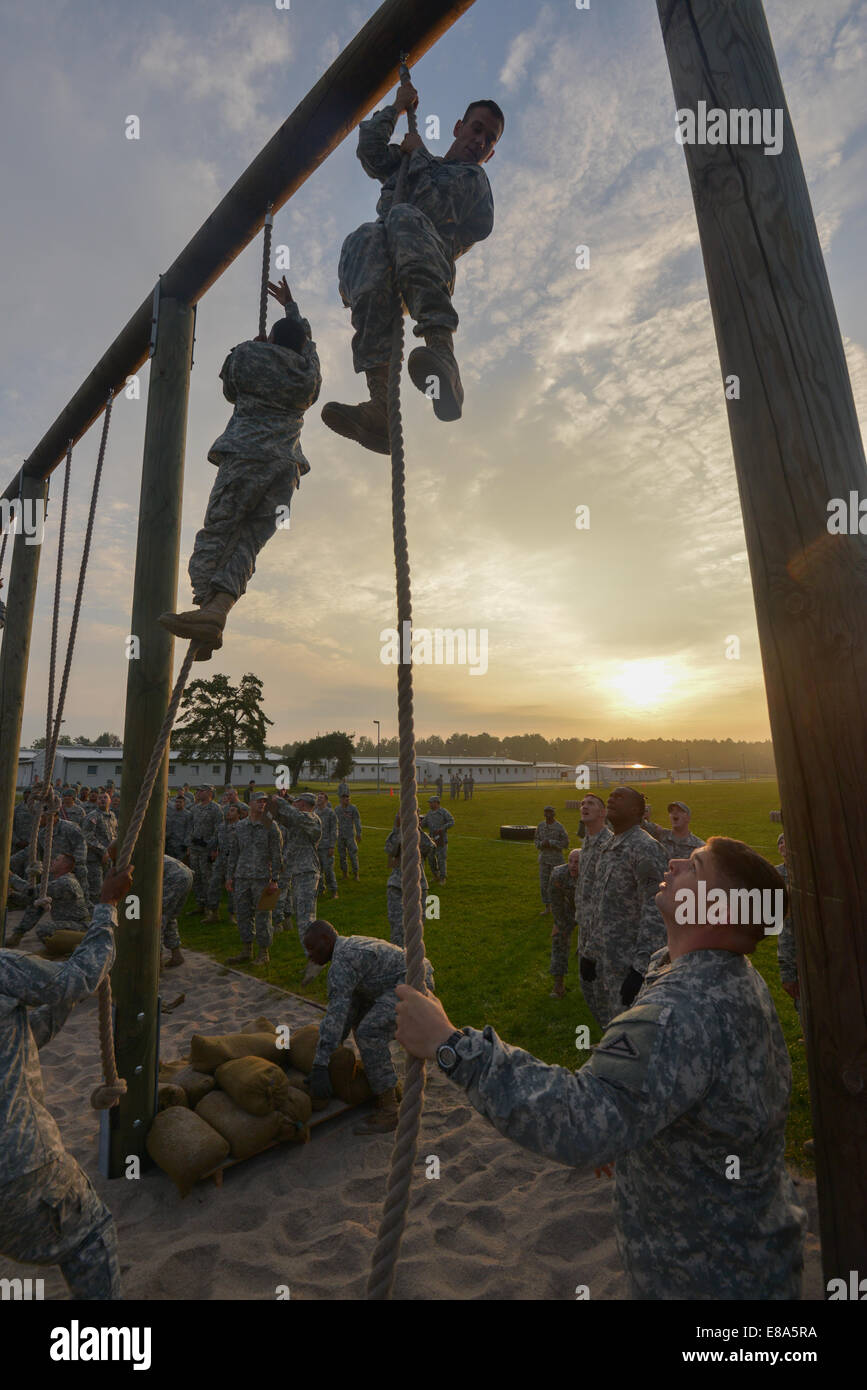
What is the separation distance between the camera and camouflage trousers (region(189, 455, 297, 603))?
350cm

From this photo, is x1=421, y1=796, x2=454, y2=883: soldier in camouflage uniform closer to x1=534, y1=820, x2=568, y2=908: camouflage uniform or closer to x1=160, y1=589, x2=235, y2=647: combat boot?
x1=534, y1=820, x2=568, y2=908: camouflage uniform

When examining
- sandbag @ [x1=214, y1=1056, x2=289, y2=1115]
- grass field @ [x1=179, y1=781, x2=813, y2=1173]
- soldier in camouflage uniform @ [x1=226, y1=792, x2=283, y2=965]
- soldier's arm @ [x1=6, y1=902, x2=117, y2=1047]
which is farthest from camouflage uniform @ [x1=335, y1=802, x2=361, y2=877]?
soldier's arm @ [x1=6, y1=902, x2=117, y2=1047]

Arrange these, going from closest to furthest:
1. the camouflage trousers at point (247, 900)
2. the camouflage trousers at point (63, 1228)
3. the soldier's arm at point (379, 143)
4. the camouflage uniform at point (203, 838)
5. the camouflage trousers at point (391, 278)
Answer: the camouflage trousers at point (63, 1228)
the camouflage trousers at point (391, 278)
the soldier's arm at point (379, 143)
the camouflage trousers at point (247, 900)
the camouflage uniform at point (203, 838)

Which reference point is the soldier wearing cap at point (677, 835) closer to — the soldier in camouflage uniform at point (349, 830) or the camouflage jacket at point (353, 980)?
the camouflage jacket at point (353, 980)

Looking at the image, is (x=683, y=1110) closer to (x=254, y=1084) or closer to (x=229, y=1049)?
(x=254, y=1084)

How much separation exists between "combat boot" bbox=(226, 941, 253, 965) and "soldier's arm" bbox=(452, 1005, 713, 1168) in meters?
8.73

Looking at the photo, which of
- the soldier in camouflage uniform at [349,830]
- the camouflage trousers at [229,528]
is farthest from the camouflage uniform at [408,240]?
the soldier in camouflage uniform at [349,830]

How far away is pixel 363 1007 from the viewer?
17.0ft

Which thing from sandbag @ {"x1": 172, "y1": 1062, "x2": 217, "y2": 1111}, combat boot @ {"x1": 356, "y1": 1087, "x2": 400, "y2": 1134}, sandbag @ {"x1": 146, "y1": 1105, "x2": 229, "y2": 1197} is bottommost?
combat boot @ {"x1": 356, "y1": 1087, "x2": 400, "y2": 1134}

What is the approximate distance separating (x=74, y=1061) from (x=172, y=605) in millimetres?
4554

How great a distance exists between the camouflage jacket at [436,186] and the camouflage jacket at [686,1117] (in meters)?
2.95

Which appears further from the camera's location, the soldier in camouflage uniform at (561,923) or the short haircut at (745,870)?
the soldier in camouflage uniform at (561,923)

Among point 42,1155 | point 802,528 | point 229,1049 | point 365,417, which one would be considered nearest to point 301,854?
point 229,1049

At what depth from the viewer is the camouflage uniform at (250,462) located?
11.5ft
